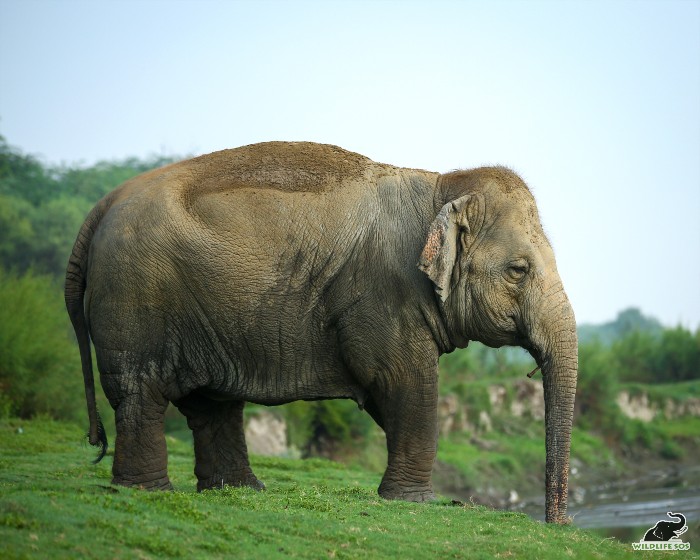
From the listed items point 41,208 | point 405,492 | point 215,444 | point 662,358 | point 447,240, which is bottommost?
point 405,492

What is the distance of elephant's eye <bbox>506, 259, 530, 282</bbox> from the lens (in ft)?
33.2

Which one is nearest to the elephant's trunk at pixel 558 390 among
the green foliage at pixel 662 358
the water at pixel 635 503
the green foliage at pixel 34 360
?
the water at pixel 635 503

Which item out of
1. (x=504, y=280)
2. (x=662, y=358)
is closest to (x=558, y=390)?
(x=504, y=280)

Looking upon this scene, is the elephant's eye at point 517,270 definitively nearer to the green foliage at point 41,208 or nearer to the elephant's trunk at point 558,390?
the elephant's trunk at point 558,390

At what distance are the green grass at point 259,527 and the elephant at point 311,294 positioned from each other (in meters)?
0.82

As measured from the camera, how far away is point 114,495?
8.26 meters

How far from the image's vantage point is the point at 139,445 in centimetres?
984

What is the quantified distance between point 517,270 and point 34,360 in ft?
52.9

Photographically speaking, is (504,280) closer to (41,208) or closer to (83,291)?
(83,291)

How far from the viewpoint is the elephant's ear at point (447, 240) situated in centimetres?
988

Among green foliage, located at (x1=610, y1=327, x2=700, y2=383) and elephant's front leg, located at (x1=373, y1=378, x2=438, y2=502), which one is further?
green foliage, located at (x1=610, y1=327, x2=700, y2=383)

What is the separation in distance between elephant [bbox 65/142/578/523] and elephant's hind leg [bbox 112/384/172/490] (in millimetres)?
14

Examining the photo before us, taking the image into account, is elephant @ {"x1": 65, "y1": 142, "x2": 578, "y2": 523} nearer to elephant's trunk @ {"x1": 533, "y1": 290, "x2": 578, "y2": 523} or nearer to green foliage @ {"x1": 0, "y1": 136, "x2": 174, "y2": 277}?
elephant's trunk @ {"x1": 533, "y1": 290, "x2": 578, "y2": 523}

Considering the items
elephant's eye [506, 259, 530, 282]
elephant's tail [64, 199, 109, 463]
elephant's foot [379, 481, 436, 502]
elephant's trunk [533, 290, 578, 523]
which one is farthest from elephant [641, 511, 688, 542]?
elephant's tail [64, 199, 109, 463]
